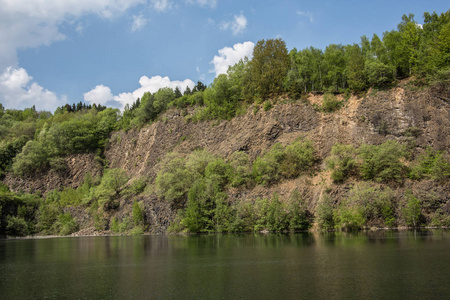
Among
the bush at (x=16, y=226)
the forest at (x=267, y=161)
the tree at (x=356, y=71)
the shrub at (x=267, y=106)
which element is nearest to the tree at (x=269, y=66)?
the forest at (x=267, y=161)

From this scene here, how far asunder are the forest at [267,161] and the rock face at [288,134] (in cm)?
229

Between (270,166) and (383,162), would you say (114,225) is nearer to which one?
(270,166)

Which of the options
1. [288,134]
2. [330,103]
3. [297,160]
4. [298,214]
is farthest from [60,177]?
[330,103]

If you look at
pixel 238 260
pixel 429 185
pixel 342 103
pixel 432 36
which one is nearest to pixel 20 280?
pixel 238 260

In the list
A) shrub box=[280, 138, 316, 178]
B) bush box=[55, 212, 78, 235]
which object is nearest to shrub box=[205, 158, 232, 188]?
shrub box=[280, 138, 316, 178]

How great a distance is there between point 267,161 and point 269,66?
2919 cm

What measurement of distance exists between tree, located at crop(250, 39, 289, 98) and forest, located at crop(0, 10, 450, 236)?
0.28m

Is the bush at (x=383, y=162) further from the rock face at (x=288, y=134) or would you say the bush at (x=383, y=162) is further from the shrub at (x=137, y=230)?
the shrub at (x=137, y=230)

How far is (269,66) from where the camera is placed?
91000 millimetres

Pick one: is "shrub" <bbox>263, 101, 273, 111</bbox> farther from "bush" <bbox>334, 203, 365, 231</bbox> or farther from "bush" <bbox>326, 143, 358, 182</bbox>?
"bush" <bbox>334, 203, 365, 231</bbox>

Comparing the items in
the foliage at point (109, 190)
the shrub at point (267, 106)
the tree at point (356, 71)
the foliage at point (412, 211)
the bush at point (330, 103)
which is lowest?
the foliage at point (412, 211)

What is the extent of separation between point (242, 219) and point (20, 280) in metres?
49.3

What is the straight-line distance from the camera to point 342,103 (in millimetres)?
81812

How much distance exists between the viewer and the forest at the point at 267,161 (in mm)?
63031
